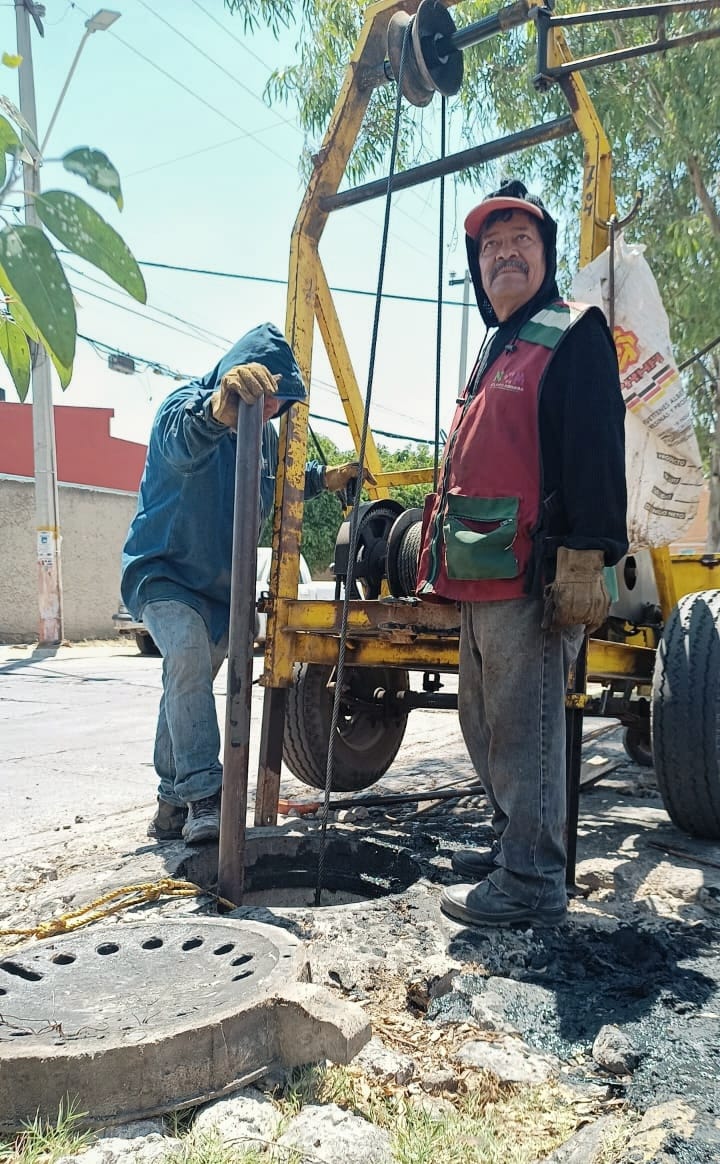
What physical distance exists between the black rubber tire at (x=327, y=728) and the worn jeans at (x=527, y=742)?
5.15ft

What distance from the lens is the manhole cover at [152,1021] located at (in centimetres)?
158

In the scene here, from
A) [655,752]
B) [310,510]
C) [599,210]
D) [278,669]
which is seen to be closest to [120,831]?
[278,669]

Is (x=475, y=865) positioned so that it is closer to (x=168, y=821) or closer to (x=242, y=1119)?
(x=168, y=821)

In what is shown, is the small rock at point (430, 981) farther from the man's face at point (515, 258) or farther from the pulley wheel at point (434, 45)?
the pulley wheel at point (434, 45)

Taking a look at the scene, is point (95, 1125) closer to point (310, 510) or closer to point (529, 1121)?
point (529, 1121)

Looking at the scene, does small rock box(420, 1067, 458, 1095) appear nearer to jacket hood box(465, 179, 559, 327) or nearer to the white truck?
jacket hood box(465, 179, 559, 327)

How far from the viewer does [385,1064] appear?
5.80 ft

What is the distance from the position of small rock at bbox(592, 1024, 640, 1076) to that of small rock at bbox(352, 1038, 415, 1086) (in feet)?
1.21

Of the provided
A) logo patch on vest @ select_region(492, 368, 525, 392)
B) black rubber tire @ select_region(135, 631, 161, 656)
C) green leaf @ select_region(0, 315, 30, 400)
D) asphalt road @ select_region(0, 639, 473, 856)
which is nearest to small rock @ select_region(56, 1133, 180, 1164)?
green leaf @ select_region(0, 315, 30, 400)

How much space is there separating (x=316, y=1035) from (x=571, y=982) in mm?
722

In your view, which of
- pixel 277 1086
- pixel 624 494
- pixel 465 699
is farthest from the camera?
pixel 465 699

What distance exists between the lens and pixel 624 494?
2516 millimetres

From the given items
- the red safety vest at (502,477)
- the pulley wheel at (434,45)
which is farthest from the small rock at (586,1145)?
the pulley wheel at (434,45)

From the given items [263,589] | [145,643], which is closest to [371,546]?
[263,589]
